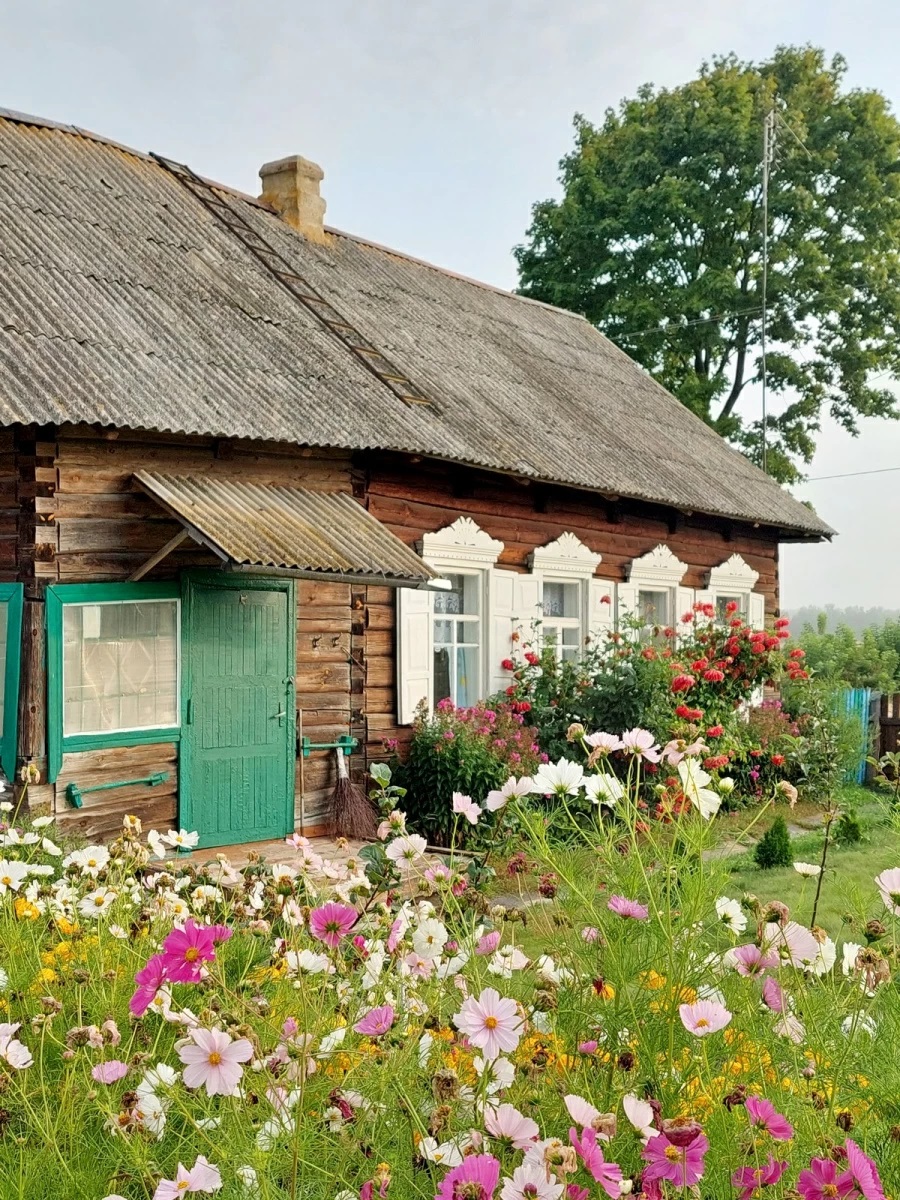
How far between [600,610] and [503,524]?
193 centimetres

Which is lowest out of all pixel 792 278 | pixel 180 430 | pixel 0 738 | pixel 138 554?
pixel 0 738

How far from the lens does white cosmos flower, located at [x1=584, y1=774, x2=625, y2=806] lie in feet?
7.28

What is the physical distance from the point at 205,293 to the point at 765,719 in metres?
7.31

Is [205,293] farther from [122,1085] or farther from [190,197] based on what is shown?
[122,1085]

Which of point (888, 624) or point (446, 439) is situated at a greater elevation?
point (446, 439)

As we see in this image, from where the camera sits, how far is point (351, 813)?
9.16 m

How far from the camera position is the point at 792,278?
23.5m

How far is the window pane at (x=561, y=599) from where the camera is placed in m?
12.1

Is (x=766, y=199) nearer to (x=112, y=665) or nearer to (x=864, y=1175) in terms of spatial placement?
(x=112, y=665)

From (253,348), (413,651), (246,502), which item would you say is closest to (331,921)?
(246,502)

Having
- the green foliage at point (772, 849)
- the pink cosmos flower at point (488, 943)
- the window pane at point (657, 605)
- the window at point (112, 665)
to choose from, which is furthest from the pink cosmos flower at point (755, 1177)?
the window pane at point (657, 605)

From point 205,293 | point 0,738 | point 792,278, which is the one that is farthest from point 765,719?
point 792,278

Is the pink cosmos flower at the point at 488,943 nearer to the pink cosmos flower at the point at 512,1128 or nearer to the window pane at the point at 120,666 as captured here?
the pink cosmos flower at the point at 512,1128

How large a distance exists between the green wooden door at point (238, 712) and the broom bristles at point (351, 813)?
409 mm
